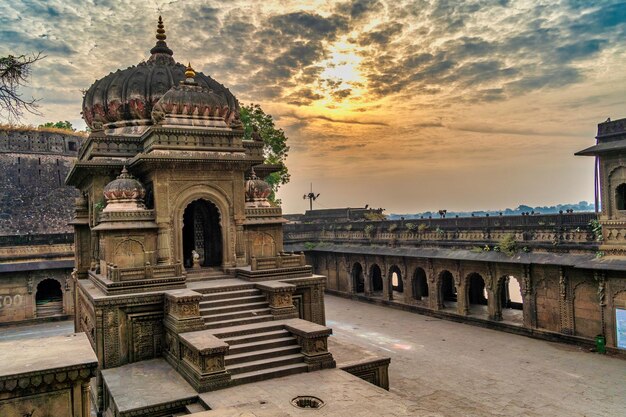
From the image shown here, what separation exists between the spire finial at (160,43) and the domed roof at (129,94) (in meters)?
1.52

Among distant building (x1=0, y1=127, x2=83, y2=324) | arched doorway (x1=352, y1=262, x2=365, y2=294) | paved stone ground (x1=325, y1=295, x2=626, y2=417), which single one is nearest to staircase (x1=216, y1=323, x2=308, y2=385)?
paved stone ground (x1=325, y1=295, x2=626, y2=417)

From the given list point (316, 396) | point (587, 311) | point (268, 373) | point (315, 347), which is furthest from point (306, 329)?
point (587, 311)

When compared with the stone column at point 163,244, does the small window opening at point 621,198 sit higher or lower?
higher

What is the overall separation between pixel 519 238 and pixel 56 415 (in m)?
18.9

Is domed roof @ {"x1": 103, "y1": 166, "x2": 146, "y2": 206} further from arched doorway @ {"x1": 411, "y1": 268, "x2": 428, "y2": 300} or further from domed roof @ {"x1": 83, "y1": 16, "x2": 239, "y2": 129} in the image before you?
arched doorway @ {"x1": 411, "y1": 268, "x2": 428, "y2": 300}

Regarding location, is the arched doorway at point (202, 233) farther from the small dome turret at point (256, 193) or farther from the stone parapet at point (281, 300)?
the stone parapet at point (281, 300)

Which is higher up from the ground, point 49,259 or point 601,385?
point 49,259

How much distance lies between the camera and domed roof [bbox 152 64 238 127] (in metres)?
17.4

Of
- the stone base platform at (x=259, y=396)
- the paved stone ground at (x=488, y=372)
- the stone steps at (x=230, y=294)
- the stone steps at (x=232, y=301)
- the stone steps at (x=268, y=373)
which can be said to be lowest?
the paved stone ground at (x=488, y=372)

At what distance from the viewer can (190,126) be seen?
17.4m

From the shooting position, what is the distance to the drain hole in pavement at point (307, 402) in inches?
409

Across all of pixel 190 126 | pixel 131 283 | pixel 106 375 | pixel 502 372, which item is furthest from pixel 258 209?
pixel 502 372

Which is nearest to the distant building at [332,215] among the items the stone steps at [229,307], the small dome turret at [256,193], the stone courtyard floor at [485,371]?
the stone courtyard floor at [485,371]

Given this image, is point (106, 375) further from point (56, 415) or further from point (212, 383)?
point (56, 415)
